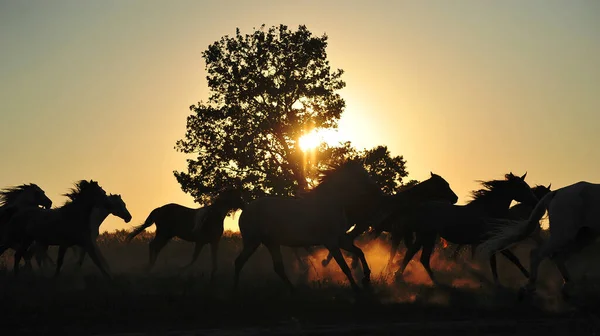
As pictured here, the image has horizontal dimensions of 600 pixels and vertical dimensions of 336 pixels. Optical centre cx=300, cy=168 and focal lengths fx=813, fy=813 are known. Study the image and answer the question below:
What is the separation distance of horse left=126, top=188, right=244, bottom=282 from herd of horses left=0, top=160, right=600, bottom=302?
25 millimetres

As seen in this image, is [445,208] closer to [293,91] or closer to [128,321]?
[128,321]

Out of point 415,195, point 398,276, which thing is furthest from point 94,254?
point 415,195

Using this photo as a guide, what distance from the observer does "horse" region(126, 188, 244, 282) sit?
19609 mm

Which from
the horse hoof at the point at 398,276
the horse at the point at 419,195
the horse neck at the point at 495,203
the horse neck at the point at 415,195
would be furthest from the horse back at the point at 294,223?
the horse neck at the point at 495,203

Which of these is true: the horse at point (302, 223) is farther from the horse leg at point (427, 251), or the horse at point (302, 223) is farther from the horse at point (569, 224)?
the horse at point (569, 224)

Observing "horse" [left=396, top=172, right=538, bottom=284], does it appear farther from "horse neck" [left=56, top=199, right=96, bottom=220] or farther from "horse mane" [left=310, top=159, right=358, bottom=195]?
"horse neck" [left=56, top=199, right=96, bottom=220]

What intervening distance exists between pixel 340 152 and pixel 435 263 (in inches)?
521

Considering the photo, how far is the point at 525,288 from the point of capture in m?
11.9

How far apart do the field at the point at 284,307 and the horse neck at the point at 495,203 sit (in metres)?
1.43

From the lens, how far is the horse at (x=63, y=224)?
1670 cm

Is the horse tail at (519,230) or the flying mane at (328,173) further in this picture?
the flying mane at (328,173)

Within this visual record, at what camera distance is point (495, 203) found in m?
16.8

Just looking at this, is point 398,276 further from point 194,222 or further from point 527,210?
point 194,222

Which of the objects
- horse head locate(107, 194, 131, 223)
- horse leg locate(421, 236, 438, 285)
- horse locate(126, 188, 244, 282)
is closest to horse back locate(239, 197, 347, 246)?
horse leg locate(421, 236, 438, 285)
